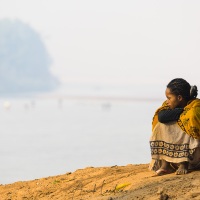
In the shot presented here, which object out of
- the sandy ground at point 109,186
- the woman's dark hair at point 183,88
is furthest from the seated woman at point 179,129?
the sandy ground at point 109,186

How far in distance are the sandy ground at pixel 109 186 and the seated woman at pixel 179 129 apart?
0.19 m

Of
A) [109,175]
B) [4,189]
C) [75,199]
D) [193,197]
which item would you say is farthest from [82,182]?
[193,197]

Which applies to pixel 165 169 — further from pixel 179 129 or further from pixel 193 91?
pixel 193 91

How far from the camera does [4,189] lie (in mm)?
10164

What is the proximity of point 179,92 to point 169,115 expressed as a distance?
0.94ft

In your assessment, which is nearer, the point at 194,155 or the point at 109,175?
the point at 194,155

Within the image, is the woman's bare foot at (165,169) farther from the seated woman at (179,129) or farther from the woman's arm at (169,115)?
the woman's arm at (169,115)

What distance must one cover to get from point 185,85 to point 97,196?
5.42 ft

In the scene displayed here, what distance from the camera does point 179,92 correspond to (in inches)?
293

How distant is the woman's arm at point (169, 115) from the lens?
7457 mm

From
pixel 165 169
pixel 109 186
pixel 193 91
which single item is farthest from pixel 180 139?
pixel 109 186

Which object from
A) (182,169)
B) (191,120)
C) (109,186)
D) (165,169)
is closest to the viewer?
(191,120)

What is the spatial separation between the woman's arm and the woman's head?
0.31ft

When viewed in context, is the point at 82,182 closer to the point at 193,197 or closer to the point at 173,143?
the point at 173,143
